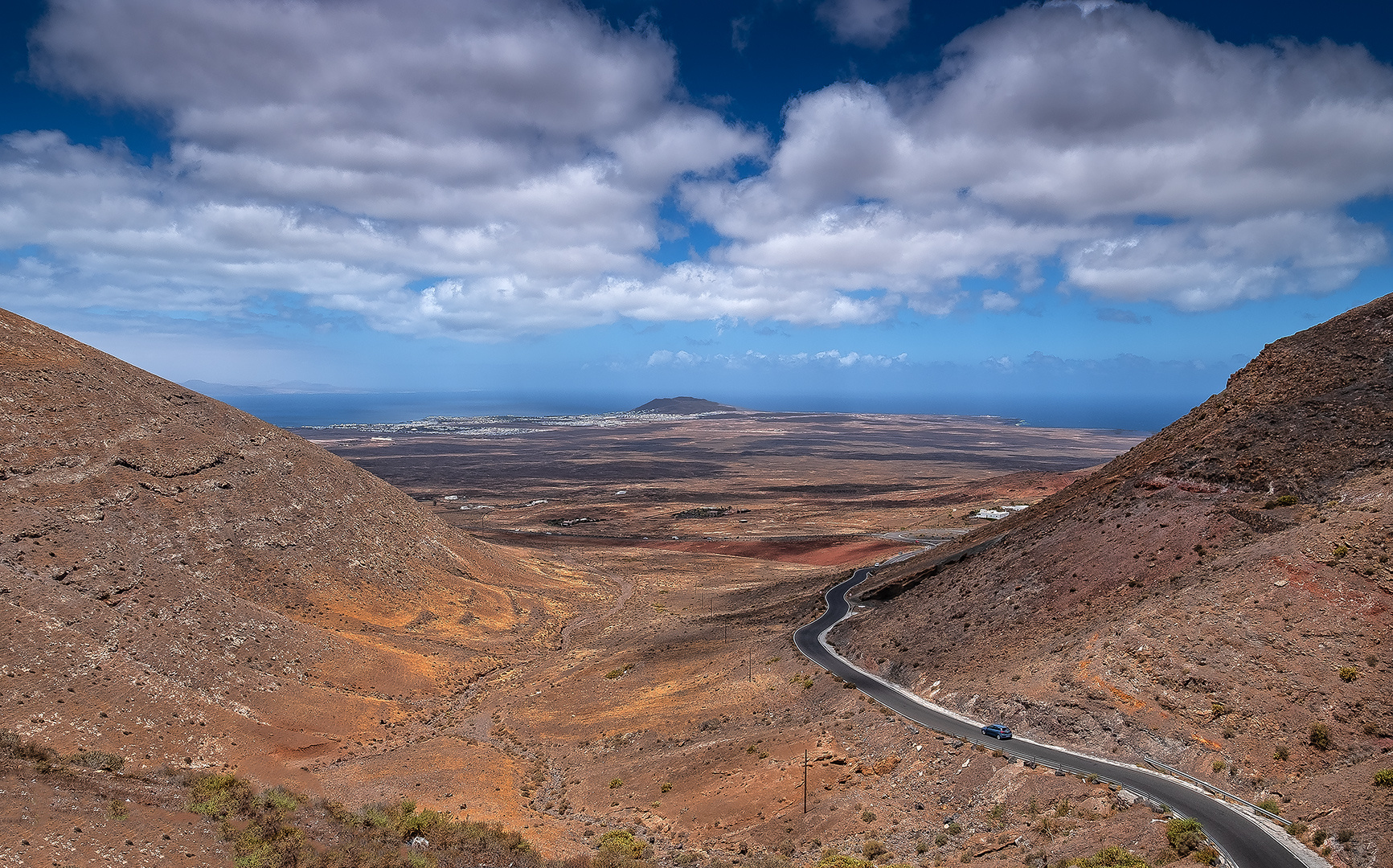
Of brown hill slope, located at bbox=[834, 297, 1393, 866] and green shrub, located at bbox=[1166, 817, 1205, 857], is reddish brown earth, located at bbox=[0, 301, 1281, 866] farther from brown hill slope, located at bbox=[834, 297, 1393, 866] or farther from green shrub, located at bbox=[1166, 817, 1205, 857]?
brown hill slope, located at bbox=[834, 297, 1393, 866]

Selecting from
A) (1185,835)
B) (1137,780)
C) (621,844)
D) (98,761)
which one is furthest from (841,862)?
(98,761)

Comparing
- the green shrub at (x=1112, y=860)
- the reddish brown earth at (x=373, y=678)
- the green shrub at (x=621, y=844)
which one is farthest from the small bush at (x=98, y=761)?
the green shrub at (x=1112, y=860)

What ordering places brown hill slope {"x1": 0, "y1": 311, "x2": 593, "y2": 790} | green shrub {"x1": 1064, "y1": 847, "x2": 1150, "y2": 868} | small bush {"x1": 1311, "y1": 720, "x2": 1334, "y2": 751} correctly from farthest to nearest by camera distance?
brown hill slope {"x1": 0, "y1": 311, "x2": 593, "y2": 790}
small bush {"x1": 1311, "y1": 720, "x2": 1334, "y2": 751}
green shrub {"x1": 1064, "y1": 847, "x2": 1150, "y2": 868}

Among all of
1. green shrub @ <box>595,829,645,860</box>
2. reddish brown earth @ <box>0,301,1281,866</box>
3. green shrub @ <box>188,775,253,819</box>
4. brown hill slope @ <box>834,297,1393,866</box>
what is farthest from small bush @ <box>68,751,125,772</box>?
brown hill slope @ <box>834,297,1393,866</box>

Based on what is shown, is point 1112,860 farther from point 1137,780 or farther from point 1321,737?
point 1321,737

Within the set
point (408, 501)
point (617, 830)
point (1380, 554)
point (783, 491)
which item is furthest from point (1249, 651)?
point (783, 491)

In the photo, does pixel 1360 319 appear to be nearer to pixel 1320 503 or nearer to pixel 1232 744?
pixel 1320 503
